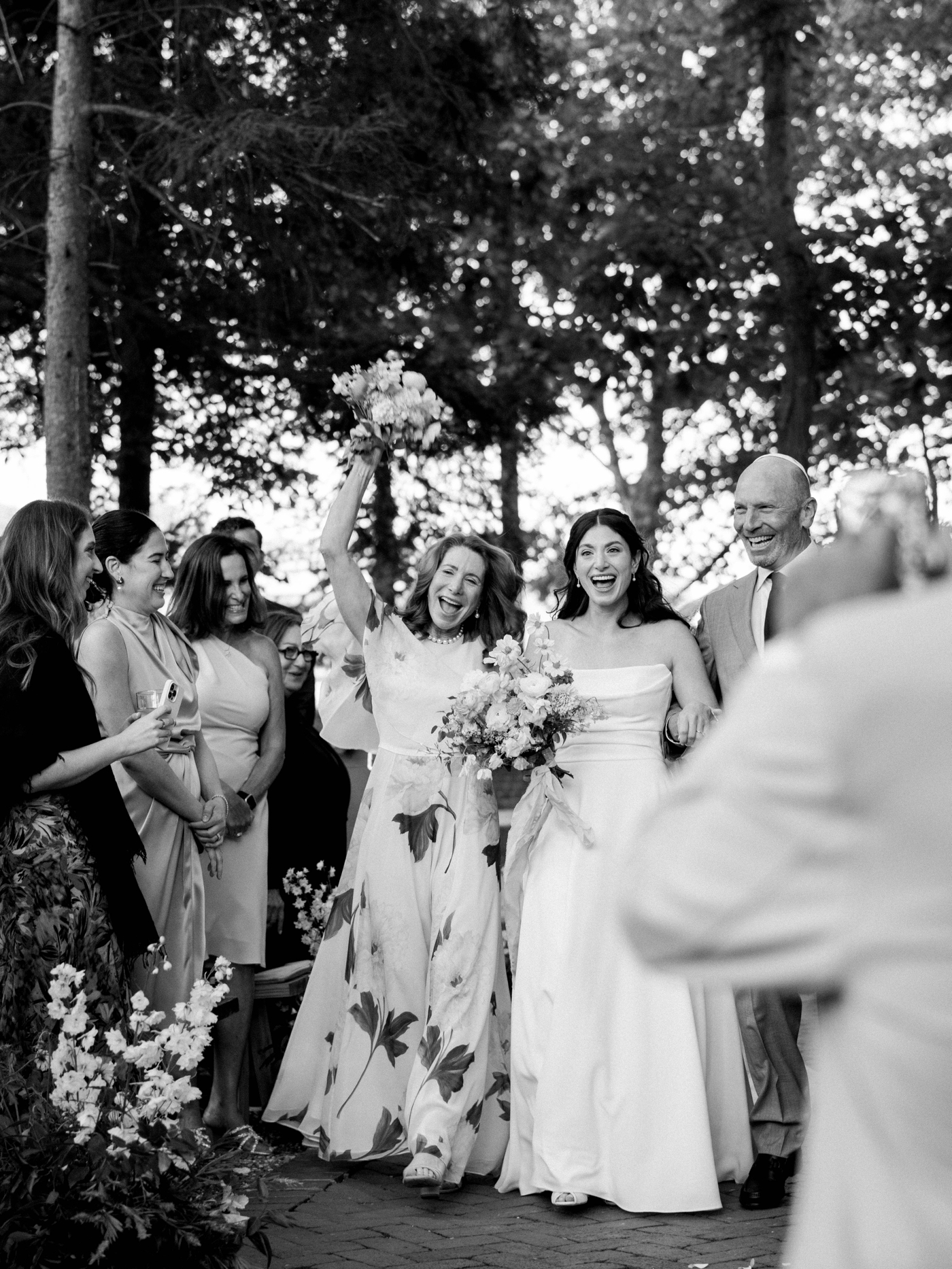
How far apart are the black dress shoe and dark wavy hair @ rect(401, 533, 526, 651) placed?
7.48 ft

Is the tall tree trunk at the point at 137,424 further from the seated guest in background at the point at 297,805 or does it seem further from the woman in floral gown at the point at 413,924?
the woman in floral gown at the point at 413,924

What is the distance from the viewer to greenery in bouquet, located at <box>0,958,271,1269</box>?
3779 mm

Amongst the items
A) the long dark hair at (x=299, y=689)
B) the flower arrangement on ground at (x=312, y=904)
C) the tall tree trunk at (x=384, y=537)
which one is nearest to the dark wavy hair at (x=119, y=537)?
the long dark hair at (x=299, y=689)

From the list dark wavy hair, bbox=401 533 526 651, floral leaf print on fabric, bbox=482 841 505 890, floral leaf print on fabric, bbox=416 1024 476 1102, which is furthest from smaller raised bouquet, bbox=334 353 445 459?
floral leaf print on fabric, bbox=416 1024 476 1102

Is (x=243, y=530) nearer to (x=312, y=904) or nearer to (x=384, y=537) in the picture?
(x=312, y=904)

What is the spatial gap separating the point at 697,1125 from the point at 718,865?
428cm

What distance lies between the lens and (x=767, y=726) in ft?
4.95

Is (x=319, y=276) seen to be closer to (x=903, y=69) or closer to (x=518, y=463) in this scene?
(x=518, y=463)

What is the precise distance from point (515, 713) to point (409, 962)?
1292 millimetres

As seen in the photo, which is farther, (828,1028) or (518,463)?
(518,463)

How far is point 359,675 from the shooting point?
686 cm

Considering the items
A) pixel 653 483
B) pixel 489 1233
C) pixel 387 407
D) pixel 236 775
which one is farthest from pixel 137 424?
pixel 653 483

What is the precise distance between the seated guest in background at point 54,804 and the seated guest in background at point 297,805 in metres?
2.62

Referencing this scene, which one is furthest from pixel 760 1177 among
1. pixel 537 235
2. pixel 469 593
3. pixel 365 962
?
pixel 537 235
